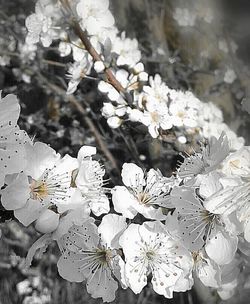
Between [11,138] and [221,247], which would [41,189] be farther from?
[221,247]

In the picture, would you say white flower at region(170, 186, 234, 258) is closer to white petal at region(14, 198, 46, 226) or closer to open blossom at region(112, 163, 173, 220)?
open blossom at region(112, 163, 173, 220)

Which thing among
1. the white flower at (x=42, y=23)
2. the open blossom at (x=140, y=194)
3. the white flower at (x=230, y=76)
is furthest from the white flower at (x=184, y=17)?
the open blossom at (x=140, y=194)

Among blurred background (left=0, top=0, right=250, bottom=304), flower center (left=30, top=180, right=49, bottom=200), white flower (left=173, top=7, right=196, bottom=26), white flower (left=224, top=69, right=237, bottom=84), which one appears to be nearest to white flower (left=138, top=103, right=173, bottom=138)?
blurred background (left=0, top=0, right=250, bottom=304)

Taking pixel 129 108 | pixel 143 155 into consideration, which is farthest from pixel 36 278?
pixel 129 108

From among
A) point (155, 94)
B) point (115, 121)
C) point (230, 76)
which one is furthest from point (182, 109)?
Result: point (230, 76)

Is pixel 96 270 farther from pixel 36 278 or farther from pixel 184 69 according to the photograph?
pixel 184 69

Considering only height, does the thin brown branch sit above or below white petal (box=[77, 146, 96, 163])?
below
